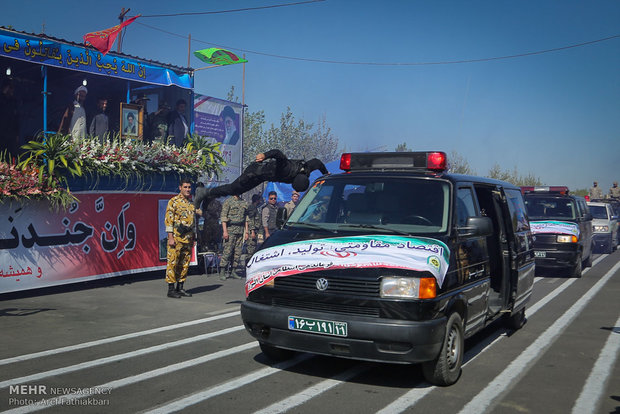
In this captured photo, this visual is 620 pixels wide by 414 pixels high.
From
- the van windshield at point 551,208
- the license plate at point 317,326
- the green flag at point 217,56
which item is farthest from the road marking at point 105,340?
the green flag at point 217,56

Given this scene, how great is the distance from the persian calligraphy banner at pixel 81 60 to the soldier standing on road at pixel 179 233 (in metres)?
3.97

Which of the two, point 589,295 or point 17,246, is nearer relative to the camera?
point 17,246

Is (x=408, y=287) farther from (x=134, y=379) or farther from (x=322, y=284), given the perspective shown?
(x=134, y=379)

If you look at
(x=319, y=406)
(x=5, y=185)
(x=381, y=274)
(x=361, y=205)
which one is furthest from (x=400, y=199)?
(x=5, y=185)

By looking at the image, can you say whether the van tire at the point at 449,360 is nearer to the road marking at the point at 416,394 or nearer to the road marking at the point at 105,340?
the road marking at the point at 416,394

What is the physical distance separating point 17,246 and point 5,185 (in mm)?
1112

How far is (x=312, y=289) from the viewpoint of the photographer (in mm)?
5215

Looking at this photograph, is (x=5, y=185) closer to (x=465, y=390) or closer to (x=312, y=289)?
(x=312, y=289)

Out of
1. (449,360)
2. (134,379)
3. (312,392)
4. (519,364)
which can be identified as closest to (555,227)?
A: (519,364)

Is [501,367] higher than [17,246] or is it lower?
lower

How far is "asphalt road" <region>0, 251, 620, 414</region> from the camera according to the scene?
4.80m

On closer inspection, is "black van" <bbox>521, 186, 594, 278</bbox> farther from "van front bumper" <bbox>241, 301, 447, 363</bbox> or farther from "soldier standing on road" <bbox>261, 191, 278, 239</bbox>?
"van front bumper" <bbox>241, 301, 447, 363</bbox>

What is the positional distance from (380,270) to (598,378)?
271 cm

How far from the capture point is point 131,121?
529 inches
